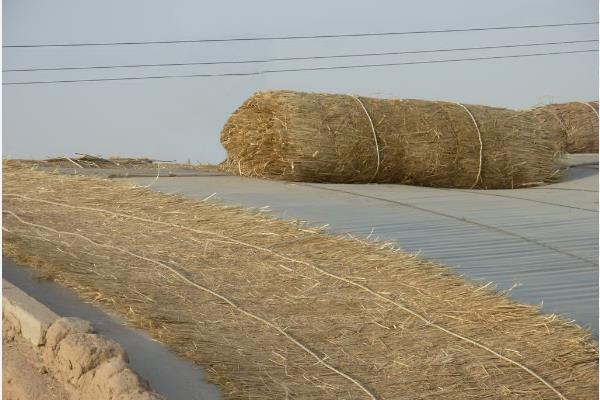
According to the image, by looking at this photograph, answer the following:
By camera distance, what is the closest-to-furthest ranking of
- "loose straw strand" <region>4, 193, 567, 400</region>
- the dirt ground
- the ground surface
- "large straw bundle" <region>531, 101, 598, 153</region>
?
the dirt ground < "loose straw strand" <region>4, 193, 567, 400</region> < the ground surface < "large straw bundle" <region>531, 101, 598, 153</region>

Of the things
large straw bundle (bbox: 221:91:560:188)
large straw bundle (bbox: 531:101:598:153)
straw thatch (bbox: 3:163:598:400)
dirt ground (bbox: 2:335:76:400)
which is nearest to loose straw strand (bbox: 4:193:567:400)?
straw thatch (bbox: 3:163:598:400)

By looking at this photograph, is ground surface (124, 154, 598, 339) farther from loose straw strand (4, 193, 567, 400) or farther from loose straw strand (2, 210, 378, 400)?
loose straw strand (2, 210, 378, 400)

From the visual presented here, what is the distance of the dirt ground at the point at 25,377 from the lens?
4574mm

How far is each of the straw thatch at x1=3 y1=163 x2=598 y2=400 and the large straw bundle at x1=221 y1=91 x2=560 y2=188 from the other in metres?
2.13

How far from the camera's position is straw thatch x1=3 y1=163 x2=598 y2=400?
4.60 meters

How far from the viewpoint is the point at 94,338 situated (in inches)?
174

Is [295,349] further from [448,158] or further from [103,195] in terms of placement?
[448,158]

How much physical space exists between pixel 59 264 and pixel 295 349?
6.13ft

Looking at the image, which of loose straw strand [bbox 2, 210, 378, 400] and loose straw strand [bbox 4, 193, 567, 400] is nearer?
loose straw strand [bbox 2, 210, 378, 400]

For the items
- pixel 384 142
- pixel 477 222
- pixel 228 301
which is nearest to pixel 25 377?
pixel 228 301

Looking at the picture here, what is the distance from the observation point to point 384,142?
9.80 metres

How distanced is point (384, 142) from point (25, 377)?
18.8 ft

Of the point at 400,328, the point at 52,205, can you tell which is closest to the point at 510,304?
the point at 400,328

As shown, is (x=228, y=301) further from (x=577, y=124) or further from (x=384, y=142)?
(x=577, y=124)
